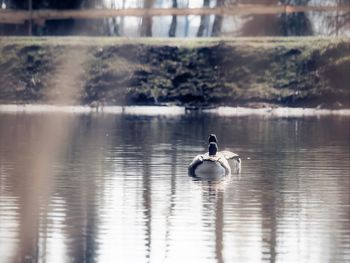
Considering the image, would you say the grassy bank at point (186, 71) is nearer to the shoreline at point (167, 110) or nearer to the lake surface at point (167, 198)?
the shoreline at point (167, 110)

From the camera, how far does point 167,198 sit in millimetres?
23516

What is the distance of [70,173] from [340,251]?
33.7 feet

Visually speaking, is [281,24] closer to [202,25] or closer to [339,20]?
[339,20]

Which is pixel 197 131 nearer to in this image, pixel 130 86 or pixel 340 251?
pixel 130 86

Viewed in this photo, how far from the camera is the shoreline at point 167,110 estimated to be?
50.6 m

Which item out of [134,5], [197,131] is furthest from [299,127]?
[134,5]

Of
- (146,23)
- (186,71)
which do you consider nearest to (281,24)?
(146,23)

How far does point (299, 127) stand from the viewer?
42.4m

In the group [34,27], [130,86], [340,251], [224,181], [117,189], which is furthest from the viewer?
[34,27]

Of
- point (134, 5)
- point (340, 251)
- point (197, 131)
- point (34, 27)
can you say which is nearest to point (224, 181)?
point (340, 251)

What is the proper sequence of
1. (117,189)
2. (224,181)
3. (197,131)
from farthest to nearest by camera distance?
(197,131)
(224,181)
(117,189)

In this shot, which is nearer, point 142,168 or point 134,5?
point 142,168

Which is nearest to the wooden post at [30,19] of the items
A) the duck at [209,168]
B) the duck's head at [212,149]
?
the duck's head at [212,149]

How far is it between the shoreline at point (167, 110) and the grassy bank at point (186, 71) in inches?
31.5
